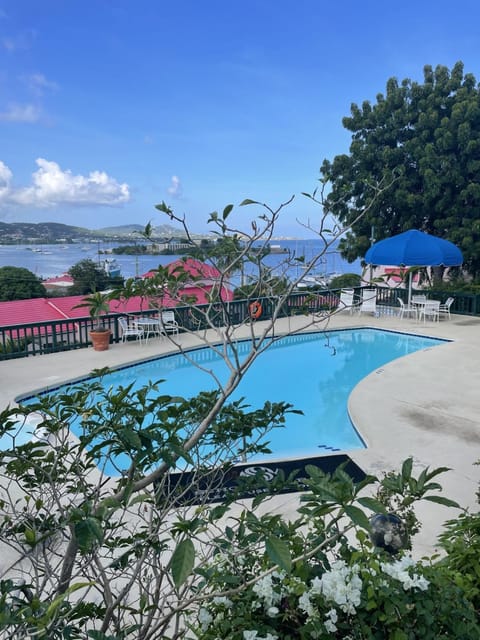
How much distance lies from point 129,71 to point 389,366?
45.1 feet

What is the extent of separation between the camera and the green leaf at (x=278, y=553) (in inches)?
40.8

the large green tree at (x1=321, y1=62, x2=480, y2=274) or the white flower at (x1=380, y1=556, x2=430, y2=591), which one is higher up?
the large green tree at (x1=321, y1=62, x2=480, y2=274)

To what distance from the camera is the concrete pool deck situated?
4141 millimetres

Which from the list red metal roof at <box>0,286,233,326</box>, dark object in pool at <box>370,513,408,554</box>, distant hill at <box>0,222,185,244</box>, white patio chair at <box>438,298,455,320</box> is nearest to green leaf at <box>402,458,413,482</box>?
dark object in pool at <box>370,513,408,554</box>

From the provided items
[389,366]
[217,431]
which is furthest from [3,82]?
[217,431]

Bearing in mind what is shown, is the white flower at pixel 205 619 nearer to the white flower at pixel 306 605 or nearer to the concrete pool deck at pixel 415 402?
the white flower at pixel 306 605

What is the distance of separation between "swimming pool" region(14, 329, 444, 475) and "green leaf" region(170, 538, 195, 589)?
163 inches

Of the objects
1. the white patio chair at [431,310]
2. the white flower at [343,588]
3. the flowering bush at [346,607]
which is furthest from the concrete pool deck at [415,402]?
the white flower at [343,588]

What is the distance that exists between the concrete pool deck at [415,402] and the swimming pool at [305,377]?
13.7 inches

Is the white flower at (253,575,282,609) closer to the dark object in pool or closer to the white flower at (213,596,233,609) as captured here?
the white flower at (213,596,233,609)

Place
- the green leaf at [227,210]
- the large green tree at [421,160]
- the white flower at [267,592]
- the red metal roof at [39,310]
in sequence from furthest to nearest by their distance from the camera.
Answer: the red metal roof at [39,310] < the large green tree at [421,160] < the green leaf at [227,210] < the white flower at [267,592]

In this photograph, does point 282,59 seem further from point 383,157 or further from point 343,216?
point 343,216

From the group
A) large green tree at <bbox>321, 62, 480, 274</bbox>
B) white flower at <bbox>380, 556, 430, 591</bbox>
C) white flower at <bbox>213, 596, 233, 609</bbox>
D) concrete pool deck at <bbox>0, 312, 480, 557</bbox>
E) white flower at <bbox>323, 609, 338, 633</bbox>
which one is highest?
large green tree at <bbox>321, 62, 480, 274</bbox>

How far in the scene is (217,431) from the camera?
6.06 ft
